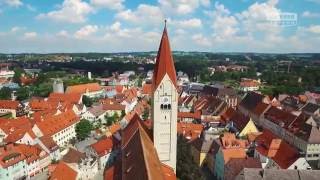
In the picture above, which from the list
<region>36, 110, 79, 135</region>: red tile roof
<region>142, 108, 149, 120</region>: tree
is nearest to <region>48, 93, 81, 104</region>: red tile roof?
<region>142, 108, 149, 120</region>: tree

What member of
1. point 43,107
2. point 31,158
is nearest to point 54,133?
point 31,158

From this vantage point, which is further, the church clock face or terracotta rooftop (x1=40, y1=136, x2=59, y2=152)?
terracotta rooftop (x1=40, y1=136, x2=59, y2=152)

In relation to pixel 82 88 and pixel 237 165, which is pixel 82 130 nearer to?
pixel 237 165

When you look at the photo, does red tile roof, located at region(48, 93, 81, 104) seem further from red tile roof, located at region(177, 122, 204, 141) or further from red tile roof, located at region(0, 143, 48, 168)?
red tile roof, located at region(0, 143, 48, 168)

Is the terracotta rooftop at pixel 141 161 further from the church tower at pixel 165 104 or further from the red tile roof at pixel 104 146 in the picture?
the red tile roof at pixel 104 146

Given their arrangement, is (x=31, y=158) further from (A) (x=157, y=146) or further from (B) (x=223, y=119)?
(B) (x=223, y=119)

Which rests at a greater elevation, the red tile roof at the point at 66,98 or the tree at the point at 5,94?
the red tile roof at the point at 66,98

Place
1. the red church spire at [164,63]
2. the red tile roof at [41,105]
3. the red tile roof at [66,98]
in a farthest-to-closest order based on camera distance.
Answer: the red tile roof at [66,98], the red tile roof at [41,105], the red church spire at [164,63]

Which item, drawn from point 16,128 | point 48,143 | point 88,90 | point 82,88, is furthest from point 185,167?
point 88,90

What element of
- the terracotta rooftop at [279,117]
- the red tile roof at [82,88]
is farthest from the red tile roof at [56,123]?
the red tile roof at [82,88]
